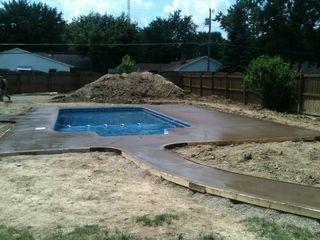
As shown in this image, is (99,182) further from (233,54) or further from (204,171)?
(233,54)

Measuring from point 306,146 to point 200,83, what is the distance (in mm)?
23224

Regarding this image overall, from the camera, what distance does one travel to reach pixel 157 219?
6215mm

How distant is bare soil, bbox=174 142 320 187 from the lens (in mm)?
8758

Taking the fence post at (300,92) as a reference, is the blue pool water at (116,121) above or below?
below

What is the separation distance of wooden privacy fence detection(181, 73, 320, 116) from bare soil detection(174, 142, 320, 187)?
26.8 ft

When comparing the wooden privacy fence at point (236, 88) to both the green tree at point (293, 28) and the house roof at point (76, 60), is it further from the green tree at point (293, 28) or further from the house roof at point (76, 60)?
the house roof at point (76, 60)

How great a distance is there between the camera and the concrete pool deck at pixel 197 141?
7.15 m

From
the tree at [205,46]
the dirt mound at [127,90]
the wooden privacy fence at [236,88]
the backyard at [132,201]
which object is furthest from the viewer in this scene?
the tree at [205,46]

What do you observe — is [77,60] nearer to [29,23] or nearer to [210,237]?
[29,23]

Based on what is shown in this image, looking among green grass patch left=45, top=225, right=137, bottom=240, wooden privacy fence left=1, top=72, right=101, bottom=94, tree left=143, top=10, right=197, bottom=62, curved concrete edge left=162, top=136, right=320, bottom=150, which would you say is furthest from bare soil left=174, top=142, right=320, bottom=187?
tree left=143, top=10, right=197, bottom=62

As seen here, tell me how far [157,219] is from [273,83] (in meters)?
17.2

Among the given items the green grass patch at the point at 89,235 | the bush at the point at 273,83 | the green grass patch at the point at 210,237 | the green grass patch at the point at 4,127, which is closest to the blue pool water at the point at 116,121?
the green grass patch at the point at 4,127

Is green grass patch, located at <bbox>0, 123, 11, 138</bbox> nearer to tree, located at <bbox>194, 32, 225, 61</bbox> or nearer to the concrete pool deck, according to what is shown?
the concrete pool deck

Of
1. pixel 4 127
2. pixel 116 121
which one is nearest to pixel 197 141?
pixel 4 127
